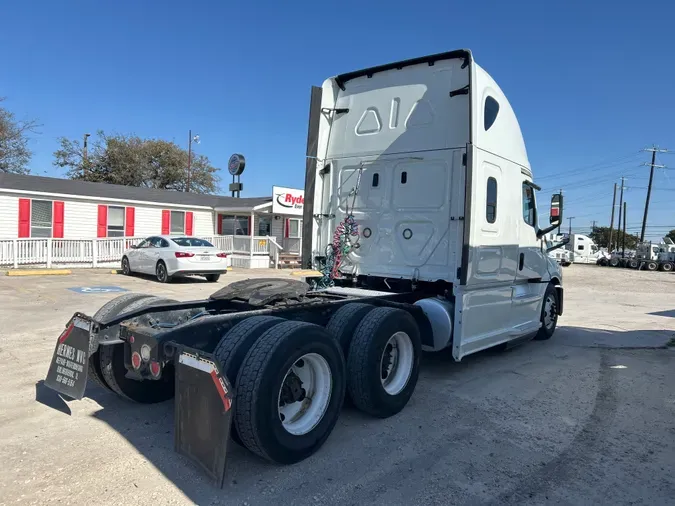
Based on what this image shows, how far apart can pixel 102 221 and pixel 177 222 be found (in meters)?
3.35

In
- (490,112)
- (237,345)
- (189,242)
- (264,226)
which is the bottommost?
(237,345)

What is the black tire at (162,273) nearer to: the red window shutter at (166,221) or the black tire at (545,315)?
the red window shutter at (166,221)

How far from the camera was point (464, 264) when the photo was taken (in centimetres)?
512

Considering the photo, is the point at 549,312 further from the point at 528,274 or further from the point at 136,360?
the point at 136,360

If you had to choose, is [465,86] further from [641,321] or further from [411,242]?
[641,321]

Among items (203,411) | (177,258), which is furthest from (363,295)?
(177,258)

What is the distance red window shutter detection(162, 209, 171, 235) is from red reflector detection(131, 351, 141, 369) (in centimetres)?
1951

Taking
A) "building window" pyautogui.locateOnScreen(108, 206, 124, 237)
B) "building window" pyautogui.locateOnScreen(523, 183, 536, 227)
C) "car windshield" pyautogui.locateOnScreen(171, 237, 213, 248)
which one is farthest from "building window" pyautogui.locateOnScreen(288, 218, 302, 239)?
"building window" pyautogui.locateOnScreen(523, 183, 536, 227)

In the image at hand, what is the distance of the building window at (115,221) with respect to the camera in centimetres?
2058

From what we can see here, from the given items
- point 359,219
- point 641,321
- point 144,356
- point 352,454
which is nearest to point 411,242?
point 359,219

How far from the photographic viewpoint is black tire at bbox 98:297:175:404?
413cm

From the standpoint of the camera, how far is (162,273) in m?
15.0

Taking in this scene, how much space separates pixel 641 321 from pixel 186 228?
735 inches

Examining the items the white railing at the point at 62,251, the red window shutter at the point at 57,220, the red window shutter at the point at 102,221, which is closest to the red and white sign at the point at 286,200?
the white railing at the point at 62,251
